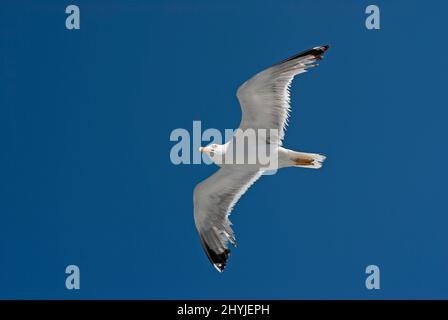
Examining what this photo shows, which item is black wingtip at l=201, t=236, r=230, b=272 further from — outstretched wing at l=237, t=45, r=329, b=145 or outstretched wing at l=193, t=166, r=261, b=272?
outstretched wing at l=237, t=45, r=329, b=145

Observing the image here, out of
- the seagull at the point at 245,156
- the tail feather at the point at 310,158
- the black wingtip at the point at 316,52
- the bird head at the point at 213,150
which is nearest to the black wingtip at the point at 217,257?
the seagull at the point at 245,156

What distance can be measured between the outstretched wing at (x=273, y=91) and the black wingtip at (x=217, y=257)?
1.57m

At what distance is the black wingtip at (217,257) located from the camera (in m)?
11.2

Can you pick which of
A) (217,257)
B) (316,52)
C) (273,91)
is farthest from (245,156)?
(316,52)

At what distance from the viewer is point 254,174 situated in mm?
11141

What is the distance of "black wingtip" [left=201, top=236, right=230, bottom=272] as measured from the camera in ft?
36.7

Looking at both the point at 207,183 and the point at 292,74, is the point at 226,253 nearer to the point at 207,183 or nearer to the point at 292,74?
the point at 207,183

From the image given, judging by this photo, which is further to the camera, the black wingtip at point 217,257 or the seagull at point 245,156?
the black wingtip at point 217,257

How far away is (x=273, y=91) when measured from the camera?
10.4 metres

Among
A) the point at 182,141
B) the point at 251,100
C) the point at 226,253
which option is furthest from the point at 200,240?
the point at 251,100

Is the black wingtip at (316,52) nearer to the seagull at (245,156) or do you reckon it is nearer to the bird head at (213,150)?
the seagull at (245,156)

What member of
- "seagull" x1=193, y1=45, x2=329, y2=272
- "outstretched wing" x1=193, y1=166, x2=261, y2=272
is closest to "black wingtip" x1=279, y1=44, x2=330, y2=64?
"seagull" x1=193, y1=45, x2=329, y2=272

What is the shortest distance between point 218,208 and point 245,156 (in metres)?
0.72

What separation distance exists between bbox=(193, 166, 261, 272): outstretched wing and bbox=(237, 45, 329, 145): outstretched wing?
0.80 metres
